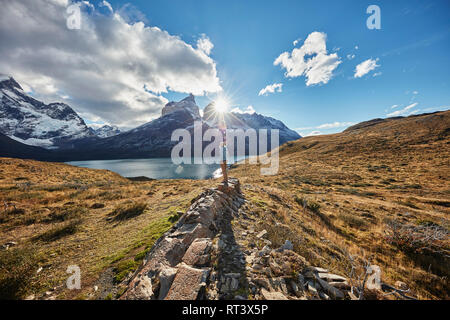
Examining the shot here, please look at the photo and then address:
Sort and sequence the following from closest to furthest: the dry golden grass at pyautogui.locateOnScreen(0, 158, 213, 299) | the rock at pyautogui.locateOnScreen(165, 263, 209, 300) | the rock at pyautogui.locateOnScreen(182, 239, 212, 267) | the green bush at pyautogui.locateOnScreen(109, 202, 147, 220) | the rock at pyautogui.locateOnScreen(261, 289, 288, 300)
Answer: the rock at pyautogui.locateOnScreen(165, 263, 209, 300) < the rock at pyautogui.locateOnScreen(261, 289, 288, 300) < the rock at pyautogui.locateOnScreen(182, 239, 212, 267) < the dry golden grass at pyautogui.locateOnScreen(0, 158, 213, 299) < the green bush at pyautogui.locateOnScreen(109, 202, 147, 220)

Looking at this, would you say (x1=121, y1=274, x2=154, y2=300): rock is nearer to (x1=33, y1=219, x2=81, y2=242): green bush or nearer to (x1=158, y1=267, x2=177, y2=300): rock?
(x1=158, y1=267, x2=177, y2=300): rock

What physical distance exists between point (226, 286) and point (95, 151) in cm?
24637

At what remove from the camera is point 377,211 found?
45.1 ft

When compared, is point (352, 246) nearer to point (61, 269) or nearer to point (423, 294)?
point (423, 294)

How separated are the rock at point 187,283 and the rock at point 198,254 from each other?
0.37m

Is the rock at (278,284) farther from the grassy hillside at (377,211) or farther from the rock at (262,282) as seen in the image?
the grassy hillside at (377,211)

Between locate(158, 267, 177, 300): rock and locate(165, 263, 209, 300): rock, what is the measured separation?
5.1 inches

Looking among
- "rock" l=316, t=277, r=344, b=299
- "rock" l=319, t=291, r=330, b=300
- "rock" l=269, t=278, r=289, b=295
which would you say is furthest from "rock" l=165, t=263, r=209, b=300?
"rock" l=316, t=277, r=344, b=299

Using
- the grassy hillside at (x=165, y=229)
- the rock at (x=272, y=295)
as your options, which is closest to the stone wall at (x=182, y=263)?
the grassy hillside at (x=165, y=229)

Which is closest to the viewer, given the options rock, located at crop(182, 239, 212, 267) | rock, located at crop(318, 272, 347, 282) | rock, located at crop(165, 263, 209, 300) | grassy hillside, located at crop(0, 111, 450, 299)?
rock, located at crop(165, 263, 209, 300)

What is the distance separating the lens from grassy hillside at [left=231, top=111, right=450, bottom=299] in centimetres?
651

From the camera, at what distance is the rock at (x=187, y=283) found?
10.8 ft
